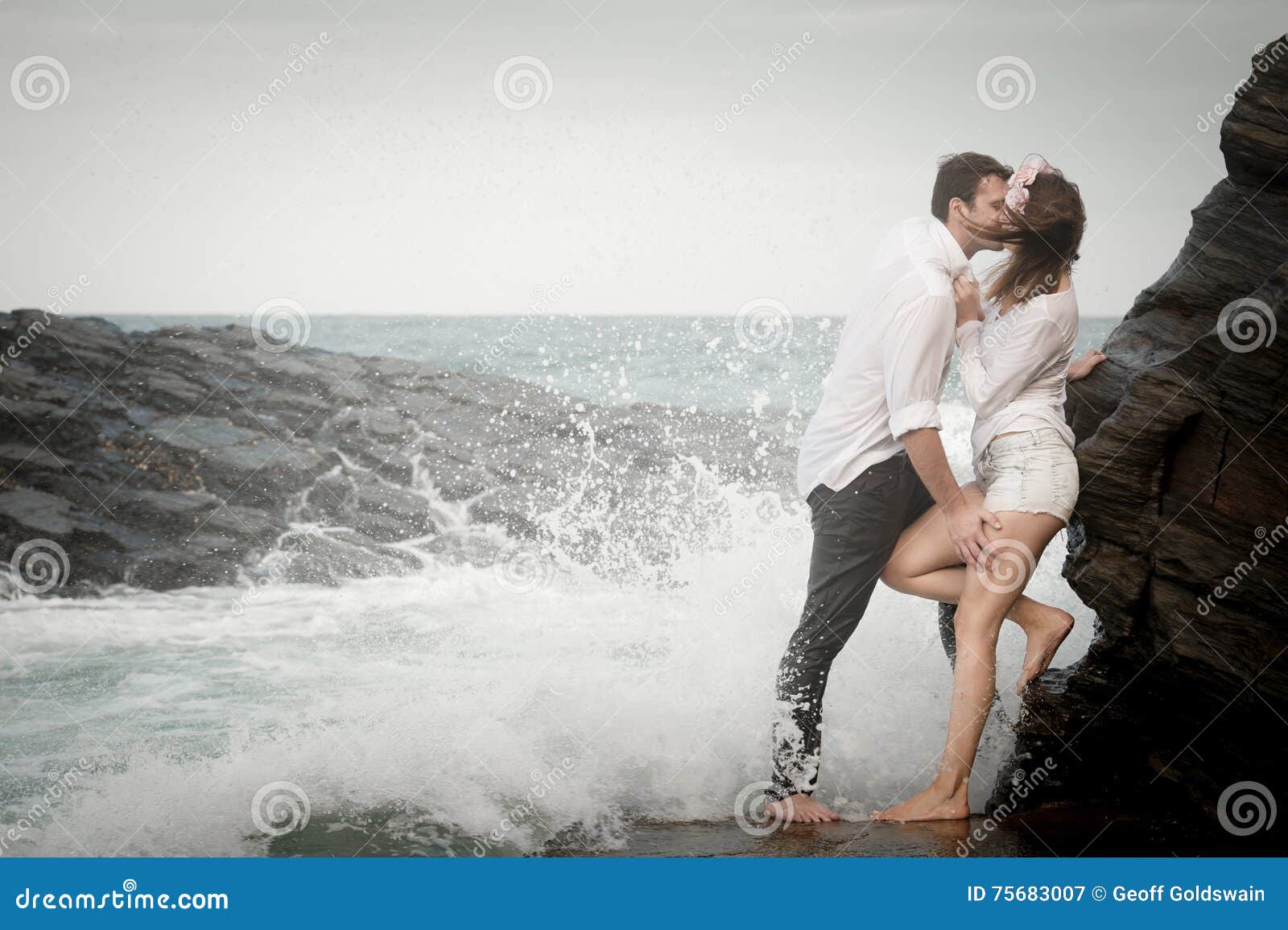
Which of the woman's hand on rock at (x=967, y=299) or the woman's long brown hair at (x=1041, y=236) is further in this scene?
the woman's hand on rock at (x=967, y=299)

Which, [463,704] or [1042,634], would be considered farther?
[463,704]

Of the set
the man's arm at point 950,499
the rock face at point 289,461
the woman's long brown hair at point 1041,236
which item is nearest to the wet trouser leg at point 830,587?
the man's arm at point 950,499

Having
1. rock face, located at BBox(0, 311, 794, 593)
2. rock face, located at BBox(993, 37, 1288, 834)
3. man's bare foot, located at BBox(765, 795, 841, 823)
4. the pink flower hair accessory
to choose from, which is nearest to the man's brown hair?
the pink flower hair accessory

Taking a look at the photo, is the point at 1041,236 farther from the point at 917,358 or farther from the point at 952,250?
the point at 917,358

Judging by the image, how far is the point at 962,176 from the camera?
3.23 m

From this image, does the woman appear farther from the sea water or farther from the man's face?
the sea water

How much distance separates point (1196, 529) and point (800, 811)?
64.3 inches

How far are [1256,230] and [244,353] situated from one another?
49.8 ft

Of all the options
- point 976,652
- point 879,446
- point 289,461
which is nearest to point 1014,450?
point 879,446

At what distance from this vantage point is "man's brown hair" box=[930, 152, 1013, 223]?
3.21 meters

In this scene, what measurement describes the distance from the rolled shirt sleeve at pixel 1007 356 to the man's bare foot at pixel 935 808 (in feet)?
3.92

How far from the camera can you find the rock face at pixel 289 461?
923cm

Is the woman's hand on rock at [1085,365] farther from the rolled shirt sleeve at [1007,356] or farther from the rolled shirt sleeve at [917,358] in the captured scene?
the rolled shirt sleeve at [917,358]

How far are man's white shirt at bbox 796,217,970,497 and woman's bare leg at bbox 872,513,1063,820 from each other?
45cm
